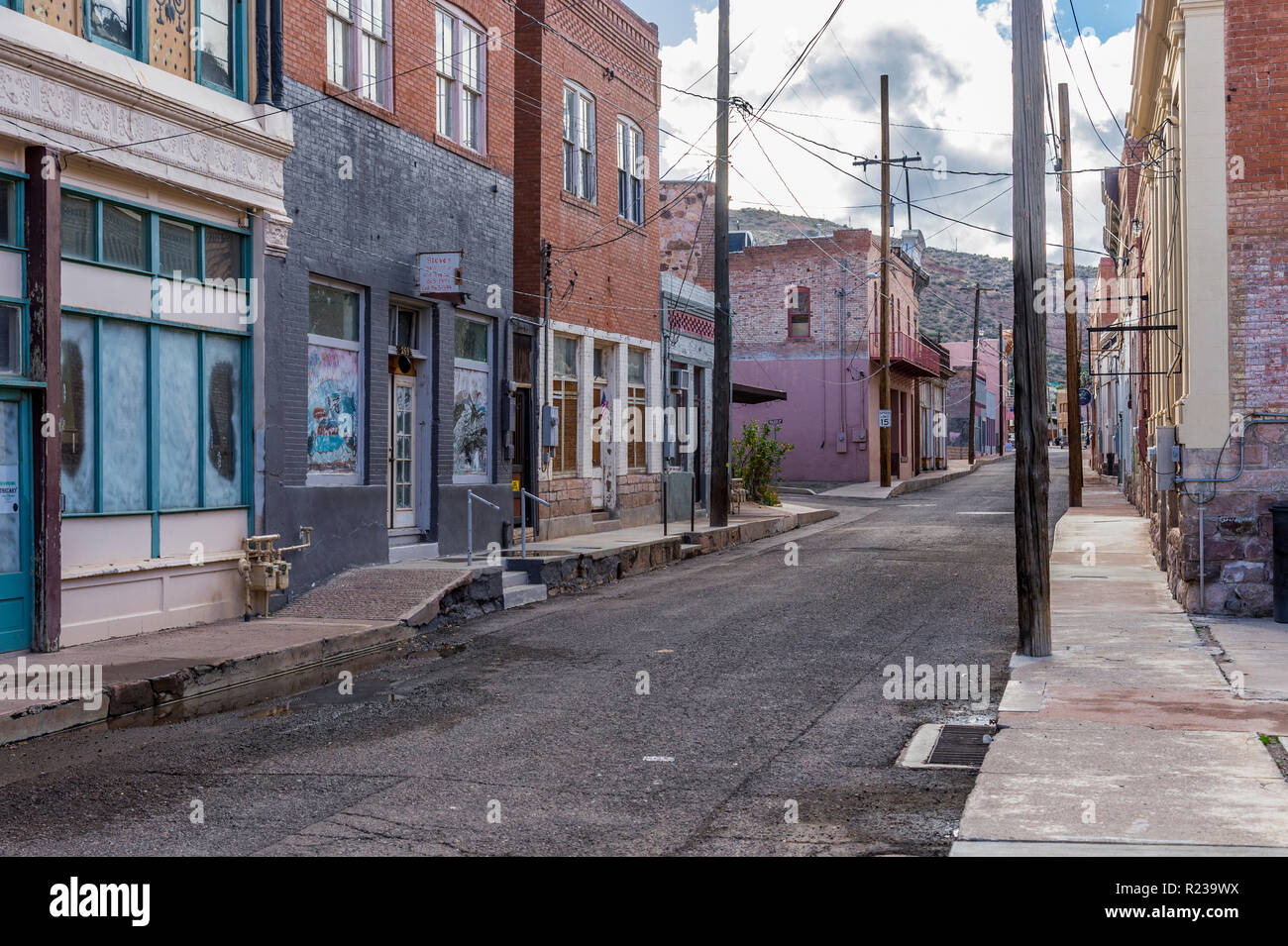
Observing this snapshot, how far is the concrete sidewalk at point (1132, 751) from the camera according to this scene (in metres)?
5.31

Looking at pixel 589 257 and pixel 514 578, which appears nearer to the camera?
pixel 514 578

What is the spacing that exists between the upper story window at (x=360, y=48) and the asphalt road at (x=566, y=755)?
266 inches

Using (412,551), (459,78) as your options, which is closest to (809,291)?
(459,78)

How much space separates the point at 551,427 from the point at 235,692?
1041 cm

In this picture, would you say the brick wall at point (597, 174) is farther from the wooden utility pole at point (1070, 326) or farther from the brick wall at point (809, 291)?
the brick wall at point (809, 291)

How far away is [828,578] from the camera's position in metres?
16.0

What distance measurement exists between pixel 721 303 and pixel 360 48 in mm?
9609

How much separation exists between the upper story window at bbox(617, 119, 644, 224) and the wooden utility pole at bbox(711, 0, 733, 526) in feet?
5.99

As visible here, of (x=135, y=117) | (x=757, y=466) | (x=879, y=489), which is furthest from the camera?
(x=879, y=489)

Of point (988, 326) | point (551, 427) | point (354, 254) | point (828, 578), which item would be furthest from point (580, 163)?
point (988, 326)

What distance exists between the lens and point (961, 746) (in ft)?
24.2

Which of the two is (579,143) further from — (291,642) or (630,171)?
(291,642)
